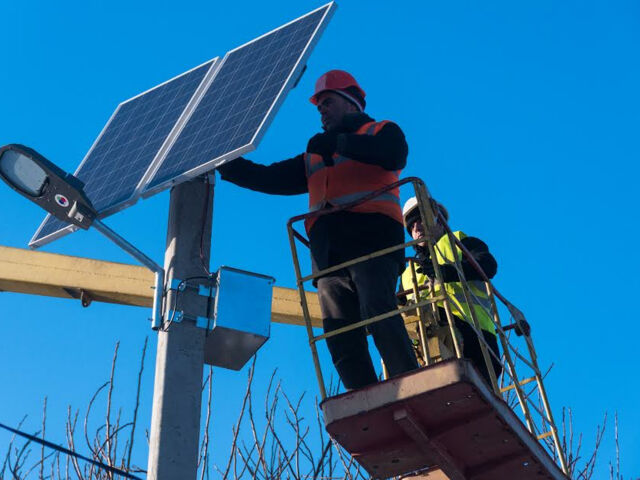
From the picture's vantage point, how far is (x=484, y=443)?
19.8ft

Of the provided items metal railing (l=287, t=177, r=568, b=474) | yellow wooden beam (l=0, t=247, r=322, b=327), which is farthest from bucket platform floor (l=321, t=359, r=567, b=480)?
yellow wooden beam (l=0, t=247, r=322, b=327)

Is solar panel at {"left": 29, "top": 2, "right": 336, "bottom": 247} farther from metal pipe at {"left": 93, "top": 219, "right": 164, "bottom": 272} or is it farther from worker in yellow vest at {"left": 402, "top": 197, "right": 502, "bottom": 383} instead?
worker in yellow vest at {"left": 402, "top": 197, "right": 502, "bottom": 383}

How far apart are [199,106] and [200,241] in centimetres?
180

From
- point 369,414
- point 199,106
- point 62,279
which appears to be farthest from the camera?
point 62,279

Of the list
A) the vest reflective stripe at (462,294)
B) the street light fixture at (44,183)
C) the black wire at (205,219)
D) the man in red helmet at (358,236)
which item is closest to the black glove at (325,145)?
the man in red helmet at (358,236)

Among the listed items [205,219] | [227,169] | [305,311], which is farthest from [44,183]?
[305,311]

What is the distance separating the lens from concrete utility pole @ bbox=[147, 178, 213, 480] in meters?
5.14

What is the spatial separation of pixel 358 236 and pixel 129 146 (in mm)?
2337

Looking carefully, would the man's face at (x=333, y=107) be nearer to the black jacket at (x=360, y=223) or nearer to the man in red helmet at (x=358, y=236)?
the man in red helmet at (x=358, y=236)

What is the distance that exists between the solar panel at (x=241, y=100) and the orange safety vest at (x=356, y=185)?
1.80 ft

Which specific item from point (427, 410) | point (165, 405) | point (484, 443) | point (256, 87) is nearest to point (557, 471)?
point (484, 443)

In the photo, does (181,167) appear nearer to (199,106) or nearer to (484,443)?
(199,106)

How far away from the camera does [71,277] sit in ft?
29.0

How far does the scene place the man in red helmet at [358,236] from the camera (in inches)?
233
